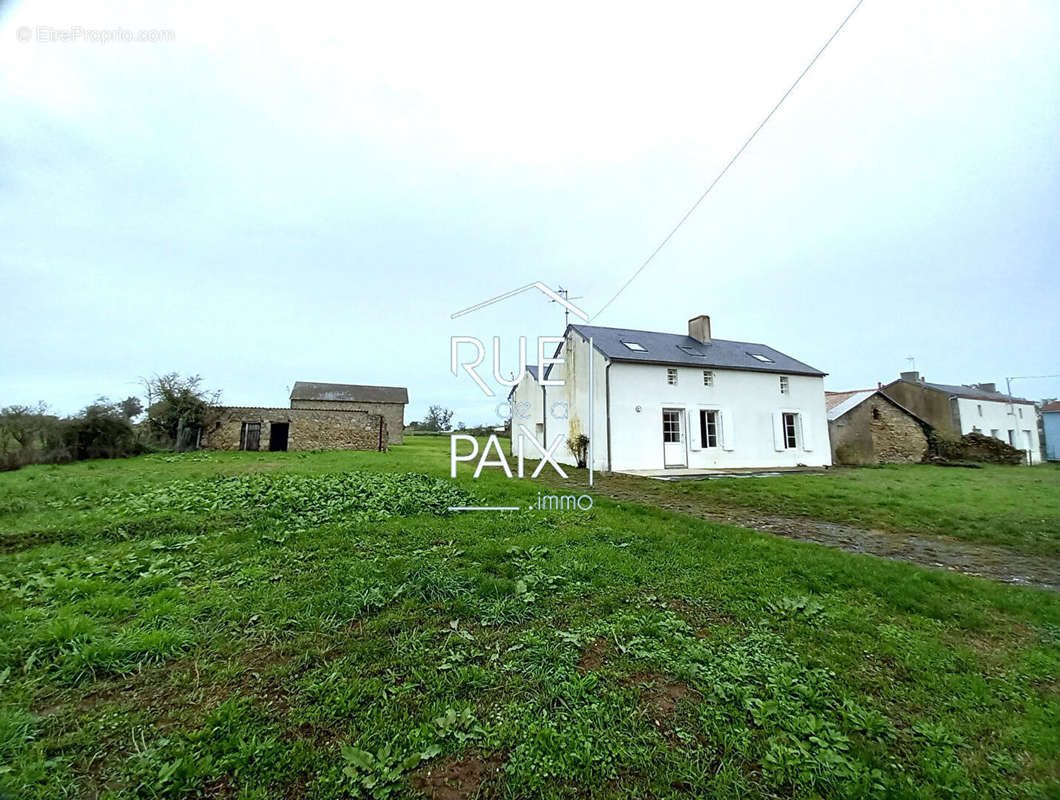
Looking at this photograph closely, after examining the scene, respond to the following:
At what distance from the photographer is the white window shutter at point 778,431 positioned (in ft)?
49.7

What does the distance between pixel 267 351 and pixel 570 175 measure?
59.2ft

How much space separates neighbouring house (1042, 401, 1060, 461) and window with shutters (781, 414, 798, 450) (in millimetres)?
19513

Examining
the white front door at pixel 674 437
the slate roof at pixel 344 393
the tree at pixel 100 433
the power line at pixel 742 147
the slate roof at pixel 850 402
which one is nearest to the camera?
the power line at pixel 742 147

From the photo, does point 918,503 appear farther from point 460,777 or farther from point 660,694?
point 460,777

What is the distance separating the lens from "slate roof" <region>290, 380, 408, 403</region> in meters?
31.5

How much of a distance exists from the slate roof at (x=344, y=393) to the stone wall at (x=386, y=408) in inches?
13.7

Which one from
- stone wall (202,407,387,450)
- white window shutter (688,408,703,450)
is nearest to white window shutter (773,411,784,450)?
white window shutter (688,408,703,450)

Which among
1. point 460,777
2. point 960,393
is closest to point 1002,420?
point 960,393

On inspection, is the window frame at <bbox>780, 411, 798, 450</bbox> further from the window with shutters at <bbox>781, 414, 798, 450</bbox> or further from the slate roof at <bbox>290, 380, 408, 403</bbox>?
the slate roof at <bbox>290, 380, 408, 403</bbox>

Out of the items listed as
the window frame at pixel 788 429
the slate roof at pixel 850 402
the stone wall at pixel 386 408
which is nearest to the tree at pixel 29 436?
the stone wall at pixel 386 408

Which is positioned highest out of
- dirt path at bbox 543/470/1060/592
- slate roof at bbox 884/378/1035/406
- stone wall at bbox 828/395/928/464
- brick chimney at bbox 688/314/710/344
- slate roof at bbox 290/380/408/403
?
brick chimney at bbox 688/314/710/344

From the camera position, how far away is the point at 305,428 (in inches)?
779

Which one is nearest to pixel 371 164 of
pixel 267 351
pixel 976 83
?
pixel 976 83

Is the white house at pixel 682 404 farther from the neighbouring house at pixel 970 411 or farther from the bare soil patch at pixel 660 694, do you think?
the bare soil patch at pixel 660 694
